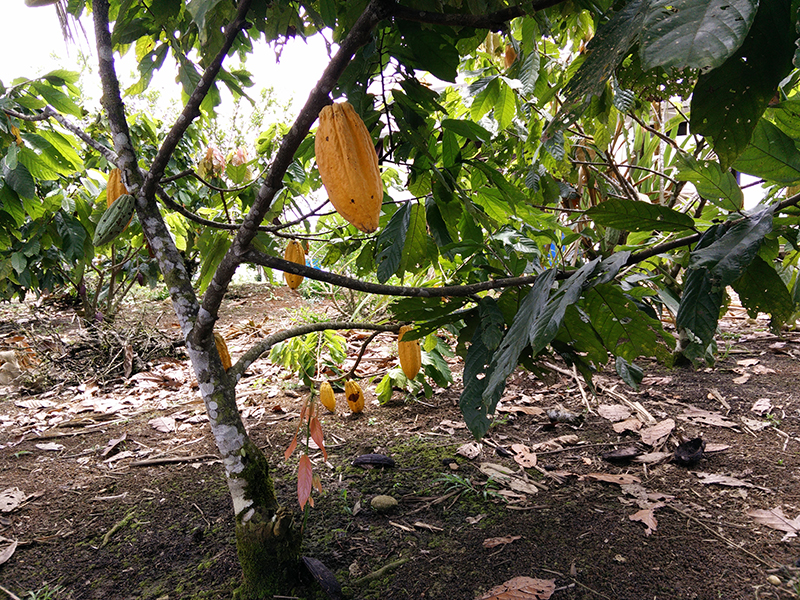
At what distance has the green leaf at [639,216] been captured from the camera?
633 millimetres

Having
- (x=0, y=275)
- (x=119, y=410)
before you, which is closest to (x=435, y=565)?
(x=119, y=410)

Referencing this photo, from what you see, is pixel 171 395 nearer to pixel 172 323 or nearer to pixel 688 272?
pixel 172 323

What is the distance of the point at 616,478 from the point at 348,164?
4.11 ft

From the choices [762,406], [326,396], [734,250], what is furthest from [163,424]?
[762,406]

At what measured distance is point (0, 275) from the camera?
8.08 ft

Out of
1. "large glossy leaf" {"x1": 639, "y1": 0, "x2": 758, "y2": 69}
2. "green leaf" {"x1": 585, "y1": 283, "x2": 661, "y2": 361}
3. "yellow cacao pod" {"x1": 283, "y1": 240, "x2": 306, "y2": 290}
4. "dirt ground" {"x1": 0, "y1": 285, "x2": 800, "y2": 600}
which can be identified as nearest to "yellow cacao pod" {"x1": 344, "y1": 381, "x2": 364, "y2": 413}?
"dirt ground" {"x1": 0, "y1": 285, "x2": 800, "y2": 600}

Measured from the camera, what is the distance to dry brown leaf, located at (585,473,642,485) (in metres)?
1.41

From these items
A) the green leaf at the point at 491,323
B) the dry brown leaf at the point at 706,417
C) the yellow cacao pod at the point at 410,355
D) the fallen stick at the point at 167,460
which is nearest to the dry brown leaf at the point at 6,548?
the fallen stick at the point at 167,460

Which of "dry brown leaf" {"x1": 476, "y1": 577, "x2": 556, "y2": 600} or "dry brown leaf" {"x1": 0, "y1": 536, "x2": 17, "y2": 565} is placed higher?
"dry brown leaf" {"x1": 0, "y1": 536, "x2": 17, "y2": 565}

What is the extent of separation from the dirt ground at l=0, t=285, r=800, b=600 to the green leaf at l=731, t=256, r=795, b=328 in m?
0.64

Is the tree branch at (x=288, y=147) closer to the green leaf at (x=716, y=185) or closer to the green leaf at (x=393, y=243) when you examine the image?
the green leaf at (x=393, y=243)

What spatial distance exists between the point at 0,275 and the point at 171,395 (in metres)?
1.06

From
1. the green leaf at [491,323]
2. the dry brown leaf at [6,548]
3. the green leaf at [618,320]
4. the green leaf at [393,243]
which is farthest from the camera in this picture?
the dry brown leaf at [6,548]

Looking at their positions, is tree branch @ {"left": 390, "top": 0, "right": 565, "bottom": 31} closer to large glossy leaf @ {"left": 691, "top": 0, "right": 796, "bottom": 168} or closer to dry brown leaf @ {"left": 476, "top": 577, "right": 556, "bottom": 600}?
large glossy leaf @ {"left": 691, "top": 0, "right": 796, "bottom": 168}
